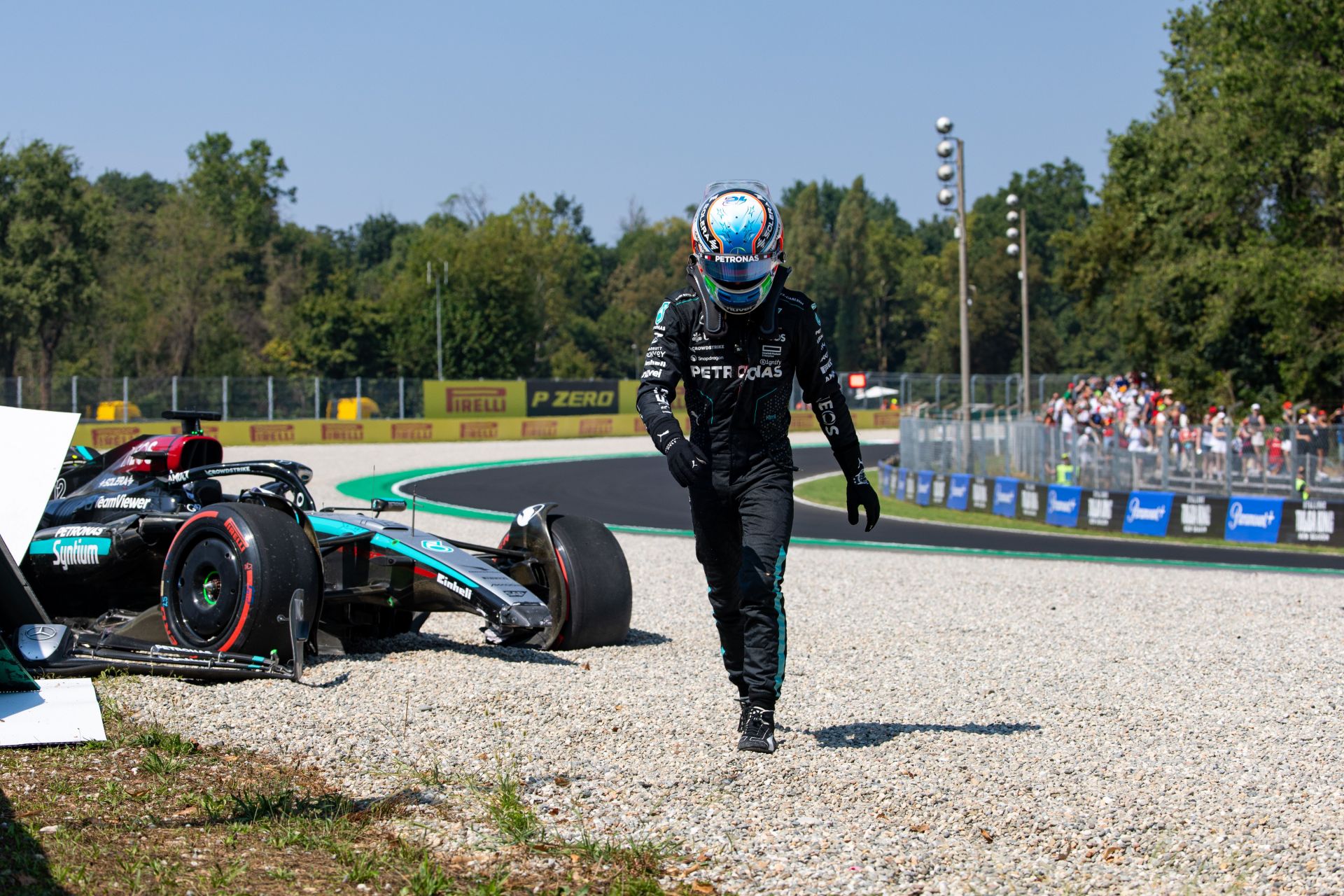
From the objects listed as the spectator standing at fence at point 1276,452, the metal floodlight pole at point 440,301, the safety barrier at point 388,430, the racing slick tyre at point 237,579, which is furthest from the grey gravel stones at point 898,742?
the metal floodlight pole at point 440,301

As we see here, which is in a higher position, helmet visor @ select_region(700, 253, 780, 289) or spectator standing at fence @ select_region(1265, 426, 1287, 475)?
helmet visor @ select_region(700, 253, 780, 289)

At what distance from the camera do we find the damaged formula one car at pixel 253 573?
6.61m

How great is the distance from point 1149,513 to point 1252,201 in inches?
552

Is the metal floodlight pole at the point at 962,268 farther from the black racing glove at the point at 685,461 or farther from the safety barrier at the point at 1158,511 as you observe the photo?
the black racing glove at the point at 685,461

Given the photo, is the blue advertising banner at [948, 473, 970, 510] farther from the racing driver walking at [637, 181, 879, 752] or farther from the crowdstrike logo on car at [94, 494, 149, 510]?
the racing driver walking at [637, 181, 879, 752]

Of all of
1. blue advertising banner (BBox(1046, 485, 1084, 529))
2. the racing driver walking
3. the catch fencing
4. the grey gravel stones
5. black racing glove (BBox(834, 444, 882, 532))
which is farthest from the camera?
the catch fencing

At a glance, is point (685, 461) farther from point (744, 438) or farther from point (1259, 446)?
point (1259, 446)

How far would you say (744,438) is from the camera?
5359mm

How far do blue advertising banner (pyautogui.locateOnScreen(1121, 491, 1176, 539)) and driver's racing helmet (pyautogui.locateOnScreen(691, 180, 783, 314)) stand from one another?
16245mm

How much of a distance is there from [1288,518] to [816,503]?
900cm

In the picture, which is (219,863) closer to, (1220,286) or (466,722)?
(466,722)

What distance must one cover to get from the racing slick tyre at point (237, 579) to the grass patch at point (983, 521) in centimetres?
1525

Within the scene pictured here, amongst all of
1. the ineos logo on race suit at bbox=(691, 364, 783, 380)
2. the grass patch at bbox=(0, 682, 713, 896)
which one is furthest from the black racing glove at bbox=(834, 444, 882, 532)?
the grass patch at bbox=(0, 682, 713, 896)

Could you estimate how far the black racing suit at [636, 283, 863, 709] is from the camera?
5.26m
